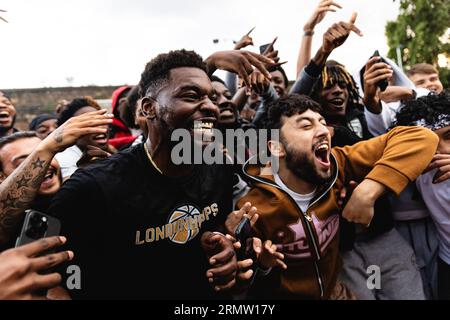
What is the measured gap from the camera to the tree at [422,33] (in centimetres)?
2208

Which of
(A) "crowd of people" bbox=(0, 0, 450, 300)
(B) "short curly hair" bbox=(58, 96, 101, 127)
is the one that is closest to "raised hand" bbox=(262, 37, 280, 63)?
(A) "crowd of people" bbox=(0, 0, 450, 300)

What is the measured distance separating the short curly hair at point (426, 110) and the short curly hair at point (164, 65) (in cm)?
148

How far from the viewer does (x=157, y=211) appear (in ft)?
6.15

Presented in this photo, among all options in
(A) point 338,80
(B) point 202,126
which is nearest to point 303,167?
(B) point 202,126

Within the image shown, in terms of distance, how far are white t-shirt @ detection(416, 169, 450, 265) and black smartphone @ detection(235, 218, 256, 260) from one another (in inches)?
51.0

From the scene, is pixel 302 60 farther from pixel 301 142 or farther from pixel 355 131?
pixel 301 142

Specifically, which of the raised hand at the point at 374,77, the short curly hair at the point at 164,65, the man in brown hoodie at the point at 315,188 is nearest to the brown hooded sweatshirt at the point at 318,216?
the man in brown hoodie at the point at 315,188

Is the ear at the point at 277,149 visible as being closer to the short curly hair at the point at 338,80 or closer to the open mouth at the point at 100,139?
the short curly hair at the point at 338,80

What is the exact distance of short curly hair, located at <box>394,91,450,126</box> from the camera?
2.31 meters

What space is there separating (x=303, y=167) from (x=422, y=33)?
25.2 meters

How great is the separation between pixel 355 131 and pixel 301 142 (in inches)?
36.2

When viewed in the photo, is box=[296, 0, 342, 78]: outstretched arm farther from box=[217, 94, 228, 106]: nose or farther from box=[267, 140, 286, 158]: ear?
box=[267, 140, 286, 158]: ear

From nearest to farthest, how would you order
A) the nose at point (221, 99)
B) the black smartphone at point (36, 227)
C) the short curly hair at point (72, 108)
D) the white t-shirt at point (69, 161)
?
1. the black smartphone at point (36, 227)
2. the white t-shirt at point (69, 161)
3. the nose at point (221, 99)
4. the short curly hair at point (72, 108)
